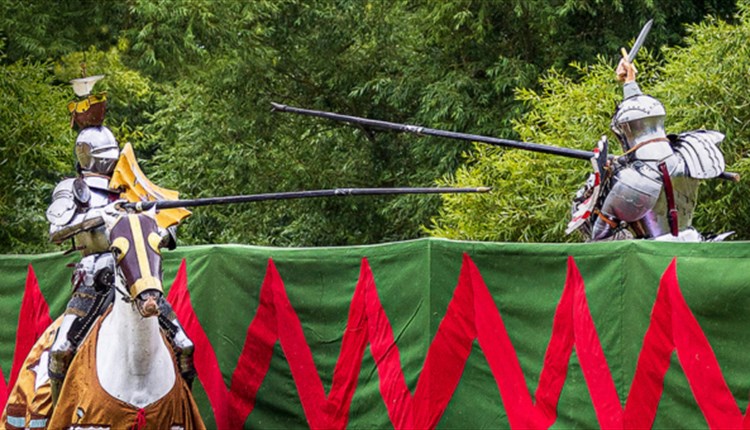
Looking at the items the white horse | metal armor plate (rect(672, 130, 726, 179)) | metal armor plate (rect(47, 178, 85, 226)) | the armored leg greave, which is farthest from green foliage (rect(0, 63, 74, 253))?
metal armor plate (rect(672, 130, 726, 179))

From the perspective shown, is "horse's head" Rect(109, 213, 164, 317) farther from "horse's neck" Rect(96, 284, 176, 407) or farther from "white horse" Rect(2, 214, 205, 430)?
"horse's neck" Rect(96, 284, 176, 407)

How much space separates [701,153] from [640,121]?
0.40 meters

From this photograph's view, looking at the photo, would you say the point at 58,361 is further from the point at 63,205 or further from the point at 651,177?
the point at 651,177

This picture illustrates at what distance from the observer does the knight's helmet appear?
8.53 m

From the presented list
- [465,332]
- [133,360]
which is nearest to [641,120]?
[465,332]

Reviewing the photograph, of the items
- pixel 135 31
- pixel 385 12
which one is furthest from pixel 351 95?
pixel 135 31

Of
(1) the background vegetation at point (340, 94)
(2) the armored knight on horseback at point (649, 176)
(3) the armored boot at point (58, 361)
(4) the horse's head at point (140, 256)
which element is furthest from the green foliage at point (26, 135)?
(2) the armored knight on horseback at point (649, 176)

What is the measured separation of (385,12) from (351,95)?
1440 millimetres

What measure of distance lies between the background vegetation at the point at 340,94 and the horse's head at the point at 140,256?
4855mm

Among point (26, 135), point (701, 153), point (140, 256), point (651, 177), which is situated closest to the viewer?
point (140, 256)

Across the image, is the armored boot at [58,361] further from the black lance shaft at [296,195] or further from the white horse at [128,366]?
the black lance shaft at [296,195]

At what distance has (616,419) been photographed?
23.8 feet

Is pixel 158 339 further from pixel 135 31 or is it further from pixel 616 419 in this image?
pixel 135 31

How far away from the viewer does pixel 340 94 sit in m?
19.7
